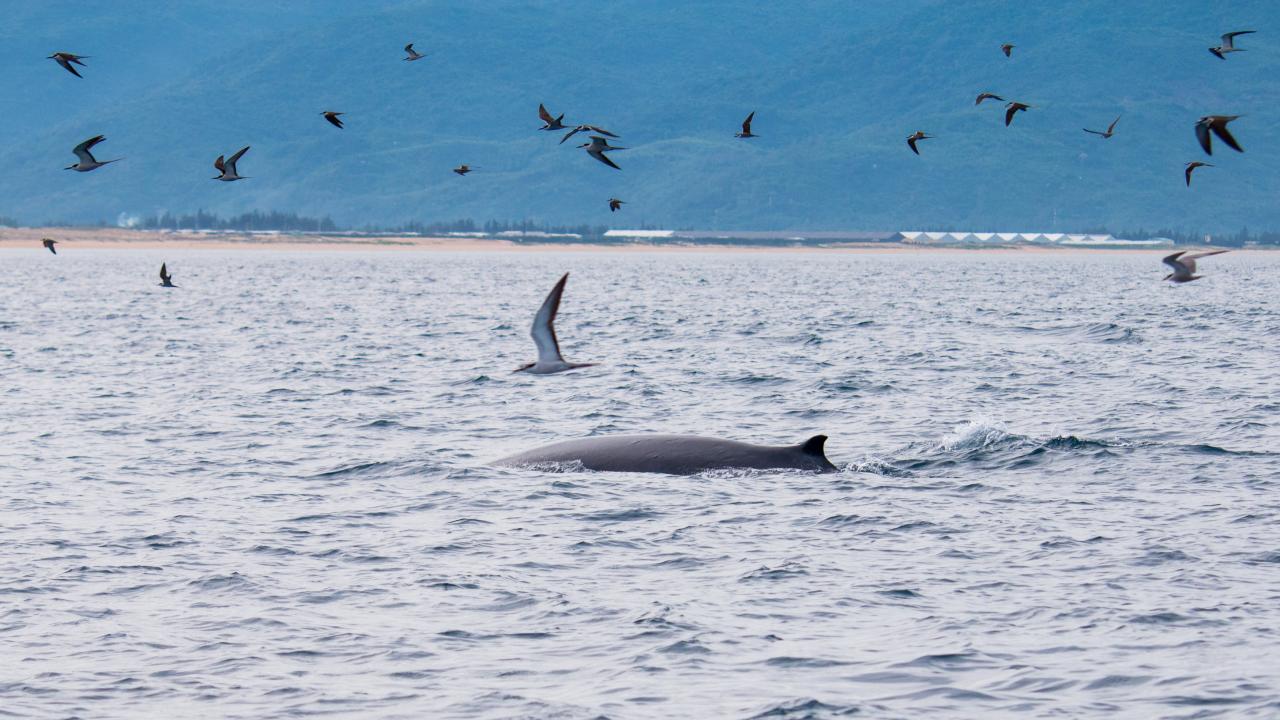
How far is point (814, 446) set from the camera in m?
26.6

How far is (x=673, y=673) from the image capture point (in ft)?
52.2

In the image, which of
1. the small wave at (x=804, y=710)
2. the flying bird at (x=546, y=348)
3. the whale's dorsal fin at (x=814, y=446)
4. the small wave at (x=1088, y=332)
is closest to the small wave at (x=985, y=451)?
the whale's dorsal fin at (x=814, y=446)

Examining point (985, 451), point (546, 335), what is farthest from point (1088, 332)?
point (546, 335)

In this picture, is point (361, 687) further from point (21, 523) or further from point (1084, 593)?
point (21, 523)

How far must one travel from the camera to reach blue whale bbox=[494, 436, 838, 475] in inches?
1045

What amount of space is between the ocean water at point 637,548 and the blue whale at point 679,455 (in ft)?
1.57

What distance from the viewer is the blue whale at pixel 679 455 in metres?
26.5

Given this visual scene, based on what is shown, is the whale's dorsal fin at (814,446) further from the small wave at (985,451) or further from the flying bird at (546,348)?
the flying bird at (546,348)

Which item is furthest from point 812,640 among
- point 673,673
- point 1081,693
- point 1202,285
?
point 1202,285

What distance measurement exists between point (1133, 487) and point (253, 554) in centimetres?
1298

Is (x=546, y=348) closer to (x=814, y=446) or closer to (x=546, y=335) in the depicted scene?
(x=546, y=335)

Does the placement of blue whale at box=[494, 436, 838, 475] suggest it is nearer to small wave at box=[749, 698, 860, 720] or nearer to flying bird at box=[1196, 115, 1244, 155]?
flying bird at box=[1196, 115, 1244, 155]

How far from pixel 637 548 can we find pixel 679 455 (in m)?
5.48

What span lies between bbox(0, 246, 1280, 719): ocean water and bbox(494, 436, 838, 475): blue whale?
479 mm
